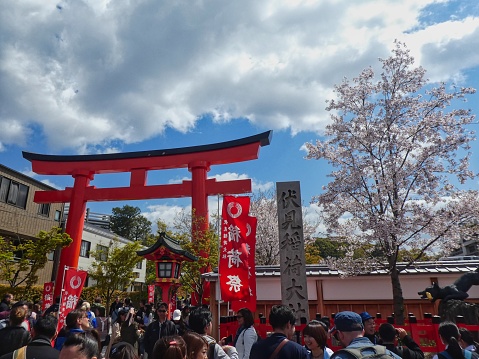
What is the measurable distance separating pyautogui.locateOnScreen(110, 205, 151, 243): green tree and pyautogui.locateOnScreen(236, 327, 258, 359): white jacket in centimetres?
5414

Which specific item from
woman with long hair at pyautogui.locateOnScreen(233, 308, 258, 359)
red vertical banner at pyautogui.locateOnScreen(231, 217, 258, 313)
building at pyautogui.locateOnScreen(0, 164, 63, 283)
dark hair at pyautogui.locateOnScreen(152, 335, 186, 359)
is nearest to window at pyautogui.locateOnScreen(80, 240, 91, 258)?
building at pyautogui.locateOnScreen(0, 164, 63, 283)

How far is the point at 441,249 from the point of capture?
11.0 metres

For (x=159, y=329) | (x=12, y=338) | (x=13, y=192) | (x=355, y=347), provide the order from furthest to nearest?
(x=13, y=192) < (x=159, y=329) < (x=12, y=338) < (x=355, y=347)

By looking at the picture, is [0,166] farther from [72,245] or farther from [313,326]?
[313,326]

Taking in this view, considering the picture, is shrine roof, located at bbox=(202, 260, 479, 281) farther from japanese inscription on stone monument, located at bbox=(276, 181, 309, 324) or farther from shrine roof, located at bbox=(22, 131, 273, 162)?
shrine roof, located at bbox=(22, 131, 273, 162)

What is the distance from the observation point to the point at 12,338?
12.3 ft

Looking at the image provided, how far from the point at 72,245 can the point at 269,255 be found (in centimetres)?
1349

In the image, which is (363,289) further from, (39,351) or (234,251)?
(39,351)

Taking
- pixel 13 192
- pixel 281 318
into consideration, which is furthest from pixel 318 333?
pixel 13 192

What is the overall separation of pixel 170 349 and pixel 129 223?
5757cm

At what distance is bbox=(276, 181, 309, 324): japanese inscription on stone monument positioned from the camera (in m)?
8.47

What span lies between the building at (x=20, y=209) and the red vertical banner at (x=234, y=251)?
17795 mm

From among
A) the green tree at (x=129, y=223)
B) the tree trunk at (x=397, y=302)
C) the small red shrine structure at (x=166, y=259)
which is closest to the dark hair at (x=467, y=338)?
the tree trunk at (x=397, y=302)

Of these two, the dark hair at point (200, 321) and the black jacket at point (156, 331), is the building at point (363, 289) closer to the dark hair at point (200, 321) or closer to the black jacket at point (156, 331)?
the black jacket at point (156, 331)
